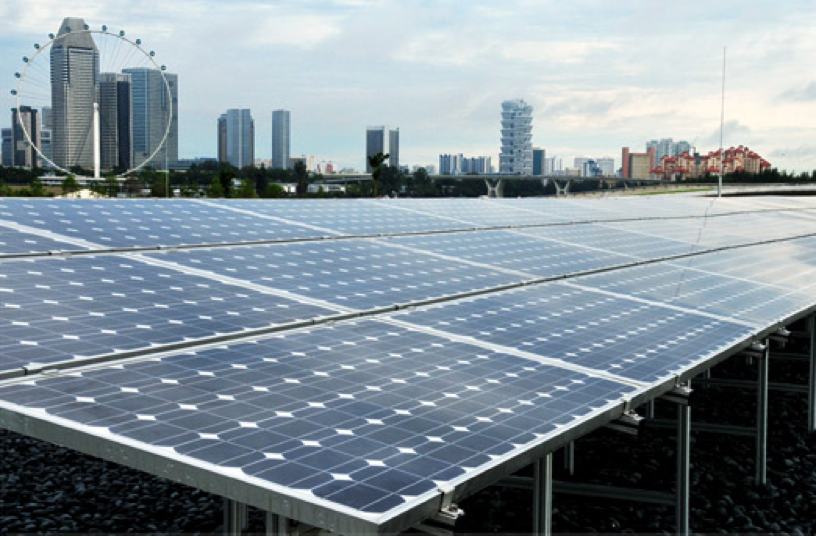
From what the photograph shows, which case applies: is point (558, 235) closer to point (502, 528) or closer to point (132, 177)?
point (502, 528)

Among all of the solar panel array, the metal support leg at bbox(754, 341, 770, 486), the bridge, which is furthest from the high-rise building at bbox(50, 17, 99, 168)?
the metal support leg at bbox(754, 341, 770, 486)

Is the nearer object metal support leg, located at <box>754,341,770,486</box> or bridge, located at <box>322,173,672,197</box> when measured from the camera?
metal support leg, located at <box>754,341,770,486</box>

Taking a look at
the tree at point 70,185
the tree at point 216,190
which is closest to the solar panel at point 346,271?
the tree at point 216,190

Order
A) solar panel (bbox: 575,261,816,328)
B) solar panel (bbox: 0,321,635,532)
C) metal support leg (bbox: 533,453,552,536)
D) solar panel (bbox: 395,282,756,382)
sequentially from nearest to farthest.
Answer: solar panel (bbox: 0,321,635,532) < metal support leg (bbox: 533,453,552,536) < solar panel (bbox: 395,282,756,382) < solar panel (bbox: 575,261,816,328)

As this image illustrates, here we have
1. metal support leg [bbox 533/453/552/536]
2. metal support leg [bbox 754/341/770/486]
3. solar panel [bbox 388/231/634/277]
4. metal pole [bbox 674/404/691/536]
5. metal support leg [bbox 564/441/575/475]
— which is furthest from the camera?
solar panel [bbox 388/231/634/277]

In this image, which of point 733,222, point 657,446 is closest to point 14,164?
point 733,222

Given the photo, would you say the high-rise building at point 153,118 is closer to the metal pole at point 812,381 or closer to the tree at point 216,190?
the tree at point 216,190

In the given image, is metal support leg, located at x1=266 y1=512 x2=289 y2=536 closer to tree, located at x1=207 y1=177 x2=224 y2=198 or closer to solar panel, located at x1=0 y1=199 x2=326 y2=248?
solar panel, located at x1=0 y1=199 x2=326 y2=248
